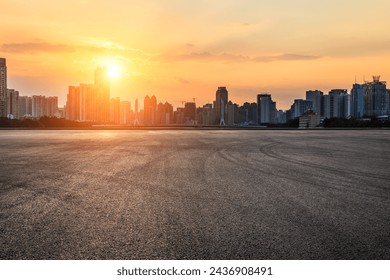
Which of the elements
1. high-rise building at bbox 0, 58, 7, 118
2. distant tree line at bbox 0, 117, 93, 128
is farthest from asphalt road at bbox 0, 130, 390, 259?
high-rise building at bbox 0, 58, 7, 118

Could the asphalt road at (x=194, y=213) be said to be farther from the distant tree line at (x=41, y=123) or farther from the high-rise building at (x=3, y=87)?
the high-rise building at (x=3, y=87)

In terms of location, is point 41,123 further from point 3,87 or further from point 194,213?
point 3,87

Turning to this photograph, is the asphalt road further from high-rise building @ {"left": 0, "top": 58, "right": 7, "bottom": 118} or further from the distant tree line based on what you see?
high-rise building @ {"left": 0, "top": 58, "right": 7, "bottom": 118}

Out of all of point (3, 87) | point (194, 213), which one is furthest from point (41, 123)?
point (3, 87)

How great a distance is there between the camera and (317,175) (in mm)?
12000

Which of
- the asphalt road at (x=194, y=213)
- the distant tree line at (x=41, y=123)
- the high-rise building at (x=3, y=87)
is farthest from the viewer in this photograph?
the high-rise building at (x=3, y=87)

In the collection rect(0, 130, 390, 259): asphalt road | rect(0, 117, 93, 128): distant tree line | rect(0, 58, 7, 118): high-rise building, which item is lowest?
rect(0, 130, 390, 259): asphalt road

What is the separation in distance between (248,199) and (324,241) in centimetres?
292

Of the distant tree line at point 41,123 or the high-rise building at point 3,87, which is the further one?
the high-rise building at point 3,87

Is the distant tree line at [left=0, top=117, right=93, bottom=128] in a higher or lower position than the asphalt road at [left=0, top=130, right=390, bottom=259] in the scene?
higher

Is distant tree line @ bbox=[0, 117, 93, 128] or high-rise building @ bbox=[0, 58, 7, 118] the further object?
high-rise building @ bbox=[0, 58, 7, 118]

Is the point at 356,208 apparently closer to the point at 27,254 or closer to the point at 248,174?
the point at 248,174

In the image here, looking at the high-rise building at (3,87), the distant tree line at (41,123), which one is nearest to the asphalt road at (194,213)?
the distant tree line at (41,123)
